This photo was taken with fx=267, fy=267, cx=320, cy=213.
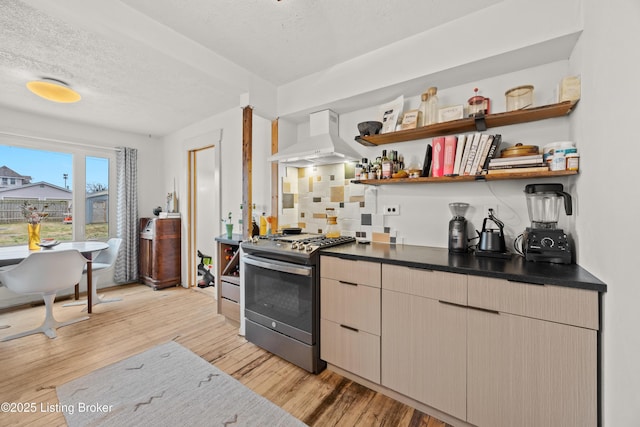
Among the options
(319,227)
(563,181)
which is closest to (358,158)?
(319,227)

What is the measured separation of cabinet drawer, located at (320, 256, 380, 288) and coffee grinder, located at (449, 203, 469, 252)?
634 millimetres

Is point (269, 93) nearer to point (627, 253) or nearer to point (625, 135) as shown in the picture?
point (625, 135)

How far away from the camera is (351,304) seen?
1857mm

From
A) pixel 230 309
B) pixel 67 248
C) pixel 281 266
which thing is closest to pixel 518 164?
pixel 281 266

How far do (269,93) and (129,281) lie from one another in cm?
382

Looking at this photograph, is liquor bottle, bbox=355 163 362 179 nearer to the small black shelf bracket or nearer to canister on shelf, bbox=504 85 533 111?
the small black shelf bracket

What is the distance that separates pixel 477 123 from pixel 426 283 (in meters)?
1.15

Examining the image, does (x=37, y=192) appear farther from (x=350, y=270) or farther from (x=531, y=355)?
(x=531, y=355)

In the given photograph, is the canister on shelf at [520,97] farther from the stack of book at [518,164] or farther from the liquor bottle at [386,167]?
the liquor bottle at [386,167]

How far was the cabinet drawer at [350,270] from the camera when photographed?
1.75 m

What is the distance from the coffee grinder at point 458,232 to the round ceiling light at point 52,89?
358cm

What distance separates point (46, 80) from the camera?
2.55 m

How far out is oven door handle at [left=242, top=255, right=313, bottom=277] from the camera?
196 centimetres

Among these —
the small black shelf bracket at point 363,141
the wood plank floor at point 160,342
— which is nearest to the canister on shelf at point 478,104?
the small black shelf bracket at point 363,141
